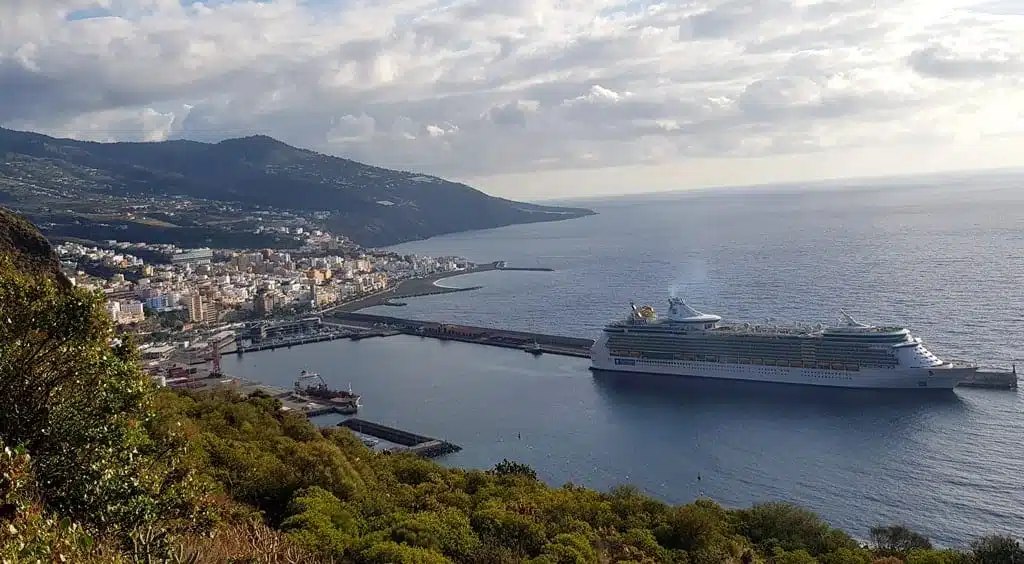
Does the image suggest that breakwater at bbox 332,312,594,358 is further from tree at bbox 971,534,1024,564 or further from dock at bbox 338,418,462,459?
tree at bbox 971,534,1024,564

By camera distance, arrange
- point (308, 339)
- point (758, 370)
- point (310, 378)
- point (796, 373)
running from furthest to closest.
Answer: point (308, 339) → point (310, 378) → point (758, 370) → point (796, 373)

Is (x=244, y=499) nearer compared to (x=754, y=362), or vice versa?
(x=244, y=499)

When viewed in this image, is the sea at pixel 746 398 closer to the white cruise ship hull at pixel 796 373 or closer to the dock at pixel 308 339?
the white cruise ship hull at pixel 796 373

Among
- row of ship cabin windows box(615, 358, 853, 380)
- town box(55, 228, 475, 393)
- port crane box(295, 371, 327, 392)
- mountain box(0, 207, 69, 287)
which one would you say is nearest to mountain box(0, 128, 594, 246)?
town box(55, 228, 475, 393)

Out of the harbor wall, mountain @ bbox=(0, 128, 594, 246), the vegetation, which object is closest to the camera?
the vegetation

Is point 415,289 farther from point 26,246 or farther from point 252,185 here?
point 252,185

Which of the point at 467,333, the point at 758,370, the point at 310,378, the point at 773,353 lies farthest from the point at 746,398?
the point at 467,333

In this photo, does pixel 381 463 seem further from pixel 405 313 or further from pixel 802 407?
pixel 405 313
